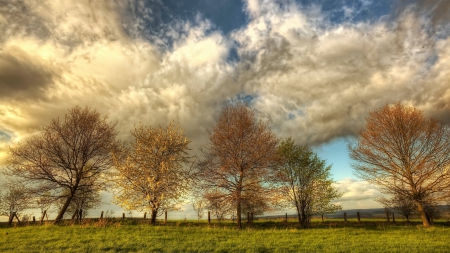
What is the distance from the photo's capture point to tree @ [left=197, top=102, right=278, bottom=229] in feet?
72.8

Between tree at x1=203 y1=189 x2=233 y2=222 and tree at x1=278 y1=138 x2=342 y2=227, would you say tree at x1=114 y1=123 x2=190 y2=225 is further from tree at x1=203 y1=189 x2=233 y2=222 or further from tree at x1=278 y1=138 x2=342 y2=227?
tree at x1=278 y1=138 x2=342 y2=227

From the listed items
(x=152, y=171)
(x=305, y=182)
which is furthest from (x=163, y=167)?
(x=305, y=182)

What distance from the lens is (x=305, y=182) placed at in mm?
26438

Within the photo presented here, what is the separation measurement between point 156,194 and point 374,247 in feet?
53.6

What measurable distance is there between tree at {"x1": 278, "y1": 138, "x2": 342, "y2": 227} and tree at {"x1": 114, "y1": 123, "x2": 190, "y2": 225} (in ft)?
32.8

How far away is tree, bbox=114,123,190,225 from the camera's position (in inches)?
868

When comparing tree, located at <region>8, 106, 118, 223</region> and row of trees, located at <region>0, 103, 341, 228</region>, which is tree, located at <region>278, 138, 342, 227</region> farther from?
tree, located at <region>8, 106, 118, 223</region>

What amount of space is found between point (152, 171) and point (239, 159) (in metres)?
7.82

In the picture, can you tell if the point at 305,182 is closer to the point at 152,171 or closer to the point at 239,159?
the point at 239,159

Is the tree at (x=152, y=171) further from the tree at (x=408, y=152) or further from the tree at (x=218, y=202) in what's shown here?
the tree at (x=408, y=152)

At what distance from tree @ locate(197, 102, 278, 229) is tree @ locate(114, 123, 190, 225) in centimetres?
236

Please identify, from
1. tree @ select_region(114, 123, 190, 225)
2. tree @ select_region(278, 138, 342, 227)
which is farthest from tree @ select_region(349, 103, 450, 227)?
tree @ select_region(114, 123, 190, 225)

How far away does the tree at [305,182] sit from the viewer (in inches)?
998

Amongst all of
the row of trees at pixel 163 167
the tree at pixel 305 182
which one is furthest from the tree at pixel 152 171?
the tree at pixel 305 182
